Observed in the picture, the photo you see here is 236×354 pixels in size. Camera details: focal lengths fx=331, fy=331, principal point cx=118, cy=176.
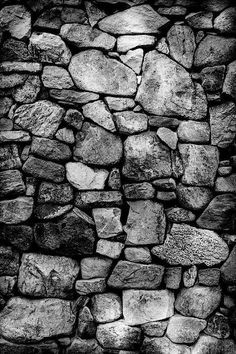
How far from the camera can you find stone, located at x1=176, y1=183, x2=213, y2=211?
6.72 ft

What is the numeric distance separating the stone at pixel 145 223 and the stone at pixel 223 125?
55 cm

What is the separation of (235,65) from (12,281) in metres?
1.92

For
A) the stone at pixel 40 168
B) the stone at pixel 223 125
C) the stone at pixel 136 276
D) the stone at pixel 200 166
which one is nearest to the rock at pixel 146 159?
the stone at pixel 200 166

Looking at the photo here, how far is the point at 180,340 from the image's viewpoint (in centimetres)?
201

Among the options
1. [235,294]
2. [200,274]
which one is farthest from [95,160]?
[235,294]

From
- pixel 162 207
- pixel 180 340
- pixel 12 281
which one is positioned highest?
pixel 162 207

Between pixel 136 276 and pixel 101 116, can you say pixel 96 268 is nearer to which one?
pixel 136 276

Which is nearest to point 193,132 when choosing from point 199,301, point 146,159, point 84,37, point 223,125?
point 223,125

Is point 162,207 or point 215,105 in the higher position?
point 215,105

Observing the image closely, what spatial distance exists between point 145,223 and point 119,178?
32 cm

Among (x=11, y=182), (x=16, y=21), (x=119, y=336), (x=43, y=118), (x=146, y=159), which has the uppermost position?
(x=16, y=21)

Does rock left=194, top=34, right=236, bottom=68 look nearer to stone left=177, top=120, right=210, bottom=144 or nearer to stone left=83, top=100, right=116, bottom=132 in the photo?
stone left=177, top=120, right=210, bottom=144

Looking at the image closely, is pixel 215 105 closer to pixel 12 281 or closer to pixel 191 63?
pixel 191 63

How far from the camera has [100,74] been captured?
208 cm
